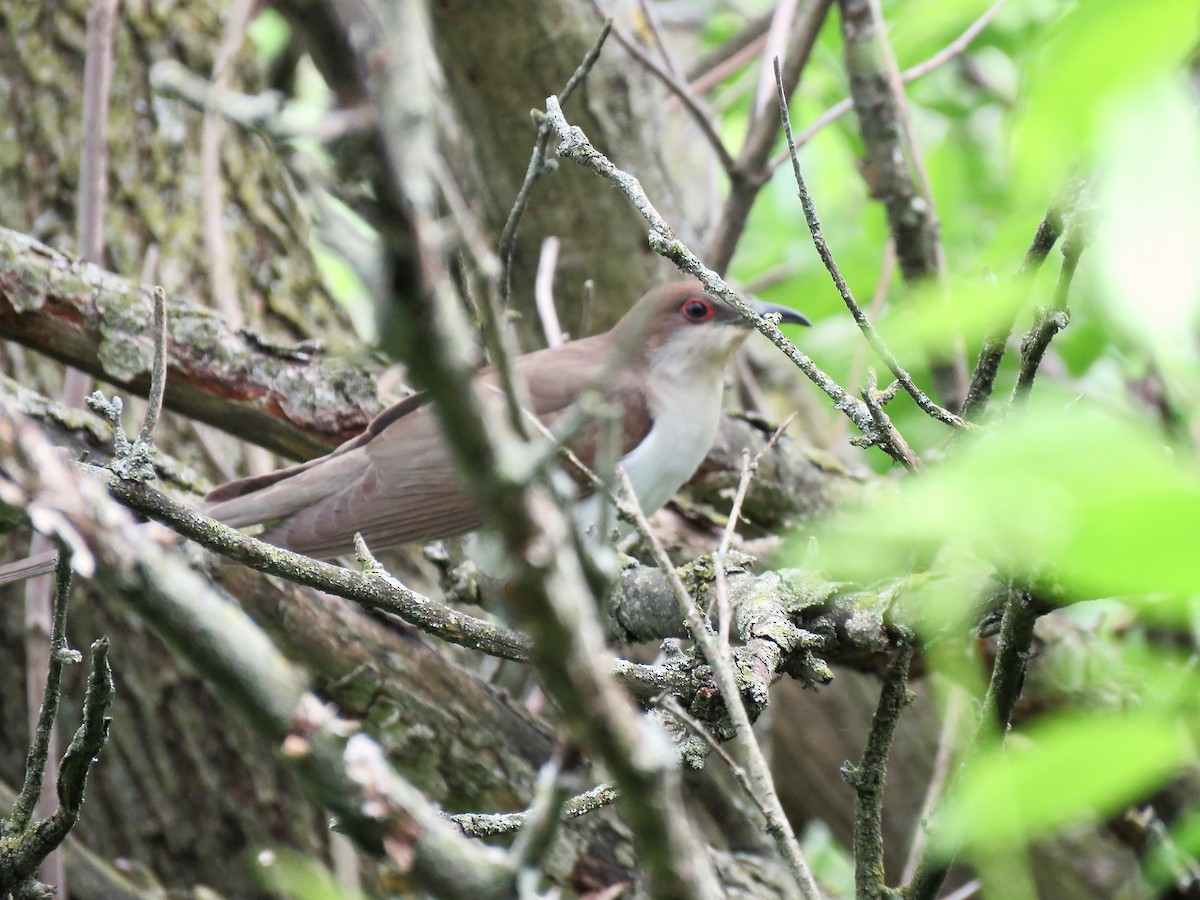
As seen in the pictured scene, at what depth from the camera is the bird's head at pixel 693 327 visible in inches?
155

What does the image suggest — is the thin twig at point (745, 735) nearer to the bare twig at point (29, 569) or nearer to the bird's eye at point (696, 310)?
the bare twig at point (29, 569)

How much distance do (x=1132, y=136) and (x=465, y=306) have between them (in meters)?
0.49

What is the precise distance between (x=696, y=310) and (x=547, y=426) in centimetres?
74

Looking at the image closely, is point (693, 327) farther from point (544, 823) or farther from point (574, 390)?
point (544, 823)

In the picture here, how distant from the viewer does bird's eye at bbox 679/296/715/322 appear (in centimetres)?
398

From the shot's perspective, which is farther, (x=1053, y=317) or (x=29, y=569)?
(x=29, y=569)

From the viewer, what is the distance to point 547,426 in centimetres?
363

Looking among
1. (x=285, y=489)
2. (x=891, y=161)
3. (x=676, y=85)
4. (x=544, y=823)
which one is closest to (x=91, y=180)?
(x=285, y=489)

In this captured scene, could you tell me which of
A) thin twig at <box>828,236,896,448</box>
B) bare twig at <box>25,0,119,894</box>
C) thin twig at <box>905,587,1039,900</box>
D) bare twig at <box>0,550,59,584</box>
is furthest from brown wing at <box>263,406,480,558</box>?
thin twig at <box>905,587,1039,900</box>

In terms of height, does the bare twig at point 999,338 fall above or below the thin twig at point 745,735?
above

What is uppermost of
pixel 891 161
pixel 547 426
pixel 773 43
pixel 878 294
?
pixel 773 43

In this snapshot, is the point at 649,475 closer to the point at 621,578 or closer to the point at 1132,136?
the point at 621,578

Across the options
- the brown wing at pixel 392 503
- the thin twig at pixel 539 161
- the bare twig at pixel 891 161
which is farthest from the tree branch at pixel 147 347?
the bare twig at pixel 891 161

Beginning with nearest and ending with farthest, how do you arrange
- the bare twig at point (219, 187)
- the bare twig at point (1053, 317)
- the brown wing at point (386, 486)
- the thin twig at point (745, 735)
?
the thin twig at point (745, 735) < the bare twig at point (1053, 317) < the brown wing at point (386, 486) < the bare twig at point (219, 187)
